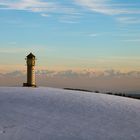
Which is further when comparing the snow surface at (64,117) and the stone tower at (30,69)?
the stone tower at (30,69)

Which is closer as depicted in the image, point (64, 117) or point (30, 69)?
point (64, 117)

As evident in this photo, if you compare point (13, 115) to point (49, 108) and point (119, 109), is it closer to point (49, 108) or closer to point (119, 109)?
point (49, 108)

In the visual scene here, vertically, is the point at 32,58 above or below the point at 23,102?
above

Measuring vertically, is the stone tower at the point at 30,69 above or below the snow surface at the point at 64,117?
above

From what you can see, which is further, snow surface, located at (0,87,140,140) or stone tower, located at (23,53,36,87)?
stone tower, located at (23,53,36,87)

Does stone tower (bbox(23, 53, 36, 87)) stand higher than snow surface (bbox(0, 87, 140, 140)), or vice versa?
stone tower (bbox(23, 53, 36, 87))

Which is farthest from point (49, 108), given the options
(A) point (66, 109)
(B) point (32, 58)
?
(B) point (32, 58)

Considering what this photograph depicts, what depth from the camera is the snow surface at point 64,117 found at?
43.6 feet

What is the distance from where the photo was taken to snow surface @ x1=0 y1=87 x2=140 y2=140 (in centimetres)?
1328

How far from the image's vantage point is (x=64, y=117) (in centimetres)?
1522

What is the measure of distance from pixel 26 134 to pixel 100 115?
4147mm

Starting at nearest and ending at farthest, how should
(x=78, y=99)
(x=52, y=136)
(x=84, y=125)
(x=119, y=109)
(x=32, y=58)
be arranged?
(x=52, y=136) → (x=84, y=125) → (x=119, y=109) → (x=78, y=99) → (x=32, y=58)

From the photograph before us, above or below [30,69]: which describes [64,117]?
below

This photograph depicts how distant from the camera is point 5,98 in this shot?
17766mm
